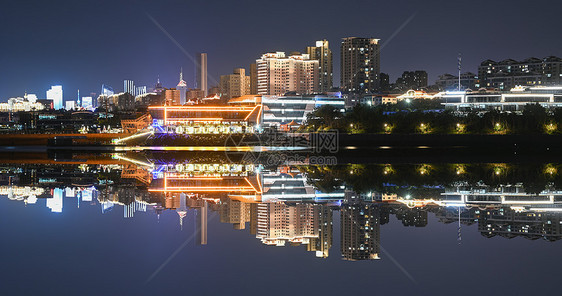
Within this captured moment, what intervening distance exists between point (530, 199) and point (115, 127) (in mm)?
103573

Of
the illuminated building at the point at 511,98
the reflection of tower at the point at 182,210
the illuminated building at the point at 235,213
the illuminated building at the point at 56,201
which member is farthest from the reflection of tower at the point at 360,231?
the illuminated building at the point at 511,98

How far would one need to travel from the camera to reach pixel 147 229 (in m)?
13.1

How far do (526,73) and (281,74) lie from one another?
56.8 metres

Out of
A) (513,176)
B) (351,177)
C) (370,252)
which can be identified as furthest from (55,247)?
(513,176)

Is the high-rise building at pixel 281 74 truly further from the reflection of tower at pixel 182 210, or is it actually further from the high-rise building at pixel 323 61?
the reflection of tower at pixel 182 210

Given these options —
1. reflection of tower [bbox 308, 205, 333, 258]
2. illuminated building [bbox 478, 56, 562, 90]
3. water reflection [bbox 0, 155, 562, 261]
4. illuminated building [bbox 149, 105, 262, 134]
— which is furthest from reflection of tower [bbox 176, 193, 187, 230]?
illuminated building [bbox 478, 56, 562, 90]

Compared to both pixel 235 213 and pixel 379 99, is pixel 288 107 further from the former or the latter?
pixel 235 213

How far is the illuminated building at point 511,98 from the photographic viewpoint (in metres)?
87.8

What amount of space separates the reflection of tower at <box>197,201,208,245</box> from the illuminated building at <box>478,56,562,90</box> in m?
110

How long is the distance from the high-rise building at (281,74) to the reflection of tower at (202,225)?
126056 mm

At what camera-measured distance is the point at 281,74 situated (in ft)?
470

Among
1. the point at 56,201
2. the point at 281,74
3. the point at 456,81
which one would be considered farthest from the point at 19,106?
the point at 56,201

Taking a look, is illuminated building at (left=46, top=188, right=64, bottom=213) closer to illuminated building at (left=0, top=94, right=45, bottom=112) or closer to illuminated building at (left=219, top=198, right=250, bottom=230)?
illuminated building at (left=219, top=198, right=250, bottom=230)

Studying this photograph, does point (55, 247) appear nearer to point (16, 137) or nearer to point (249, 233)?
point (249, 233)
